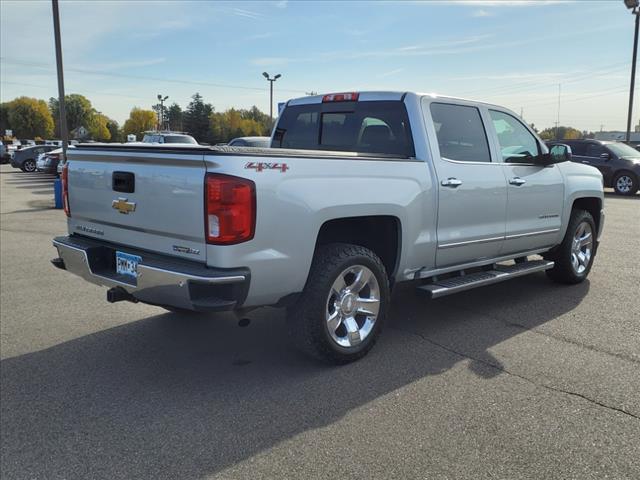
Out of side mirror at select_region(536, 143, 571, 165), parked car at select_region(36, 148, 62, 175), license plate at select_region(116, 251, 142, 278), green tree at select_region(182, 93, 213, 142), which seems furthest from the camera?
green tree at select_region(182, 93, 213, 142)

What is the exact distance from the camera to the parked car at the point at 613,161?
17531 mm

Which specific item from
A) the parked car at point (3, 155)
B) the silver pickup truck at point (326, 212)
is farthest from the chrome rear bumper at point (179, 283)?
the parked car at point (3, 155)

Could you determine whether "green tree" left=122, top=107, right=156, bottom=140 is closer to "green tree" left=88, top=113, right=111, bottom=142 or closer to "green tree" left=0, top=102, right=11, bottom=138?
"green tree" left=88, top=113, right=111, bottom=142

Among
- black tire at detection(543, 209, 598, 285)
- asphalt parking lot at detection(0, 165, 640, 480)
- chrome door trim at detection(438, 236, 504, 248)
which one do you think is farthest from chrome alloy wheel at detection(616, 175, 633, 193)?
chrome door trim at detection(438, 236, 504, 248)

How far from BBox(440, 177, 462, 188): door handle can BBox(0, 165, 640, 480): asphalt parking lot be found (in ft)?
4.19

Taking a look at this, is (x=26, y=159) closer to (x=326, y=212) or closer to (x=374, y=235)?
(x=374, y=235)

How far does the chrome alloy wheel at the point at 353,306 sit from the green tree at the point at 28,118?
155m

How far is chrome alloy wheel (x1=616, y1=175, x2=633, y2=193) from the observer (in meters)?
17.6

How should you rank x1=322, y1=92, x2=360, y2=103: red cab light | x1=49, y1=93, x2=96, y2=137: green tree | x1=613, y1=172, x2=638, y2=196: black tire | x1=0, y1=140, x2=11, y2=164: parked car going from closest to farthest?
x1=322, y1=92, x2=360, y2=103: red cab light
x1=613, y1=172, x2=638, y2=196: black tire
x1=0, y1=140, x2=11, y2=164: parked car
x1=49, y1=93, x2=96, y2=137: green tree

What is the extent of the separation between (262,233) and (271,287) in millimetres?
379

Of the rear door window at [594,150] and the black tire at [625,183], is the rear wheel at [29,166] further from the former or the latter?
the black tire at [625,183]

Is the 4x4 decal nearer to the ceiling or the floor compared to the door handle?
nearer to the ceiling

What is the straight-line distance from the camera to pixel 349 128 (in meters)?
5.14

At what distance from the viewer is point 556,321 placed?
16.9 ft
